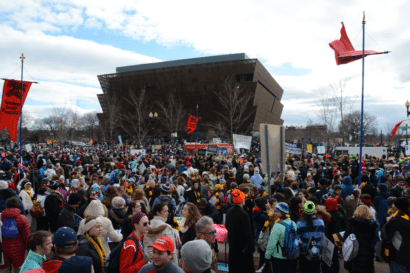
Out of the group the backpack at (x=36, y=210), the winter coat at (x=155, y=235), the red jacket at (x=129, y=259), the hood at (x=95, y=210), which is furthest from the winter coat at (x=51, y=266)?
the backpack at (x=36, y=210)

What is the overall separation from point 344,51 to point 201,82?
5142cm

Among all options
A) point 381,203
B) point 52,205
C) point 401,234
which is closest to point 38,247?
point 52,205

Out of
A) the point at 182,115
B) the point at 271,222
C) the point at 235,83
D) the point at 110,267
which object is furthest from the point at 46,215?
the point at 182,115

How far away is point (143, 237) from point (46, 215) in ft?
16.2

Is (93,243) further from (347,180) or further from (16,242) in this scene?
(347,180)

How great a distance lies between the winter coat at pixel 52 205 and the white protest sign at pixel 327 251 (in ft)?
20.7

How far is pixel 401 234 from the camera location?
4391 mm

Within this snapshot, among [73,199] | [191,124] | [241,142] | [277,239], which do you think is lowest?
[277,239]

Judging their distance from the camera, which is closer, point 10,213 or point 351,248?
point 351,248

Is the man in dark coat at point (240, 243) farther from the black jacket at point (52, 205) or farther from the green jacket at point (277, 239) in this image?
the black jacket at point (52, 205)

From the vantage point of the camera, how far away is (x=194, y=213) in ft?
16.9

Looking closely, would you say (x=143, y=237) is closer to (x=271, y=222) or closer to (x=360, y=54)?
(x=271, y=222)

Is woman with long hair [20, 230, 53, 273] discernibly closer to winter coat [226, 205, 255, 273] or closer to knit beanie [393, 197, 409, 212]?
winter coat [226, 205, 255, 273]

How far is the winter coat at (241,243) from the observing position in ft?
16.3
